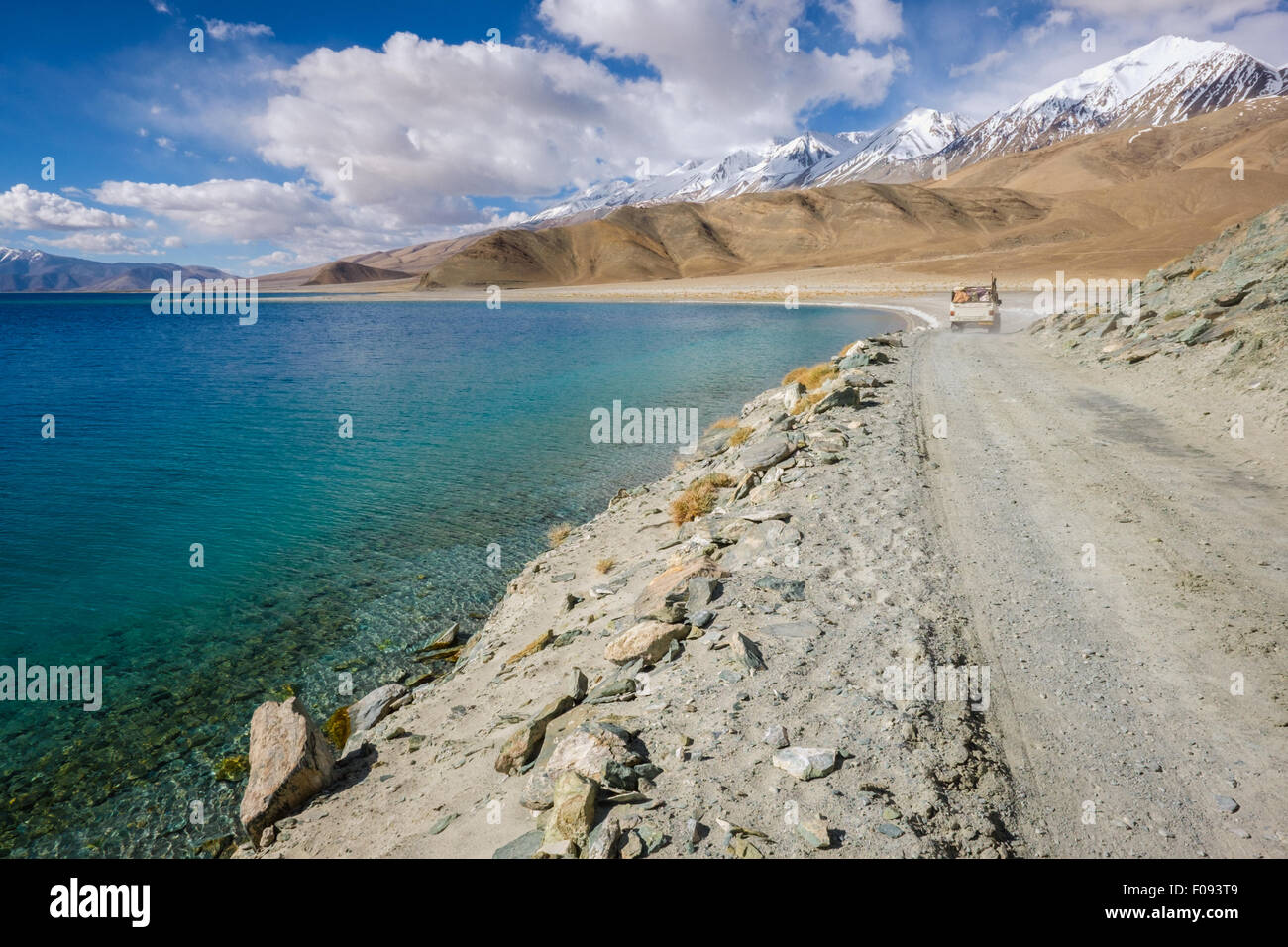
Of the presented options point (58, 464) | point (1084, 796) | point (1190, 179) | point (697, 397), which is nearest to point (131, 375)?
point (58, 464)

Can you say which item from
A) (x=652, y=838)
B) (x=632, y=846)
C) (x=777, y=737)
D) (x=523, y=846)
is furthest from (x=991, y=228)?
(x=523, y=846)

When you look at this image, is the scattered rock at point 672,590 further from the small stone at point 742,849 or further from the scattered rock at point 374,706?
the scattered rock at point 374,706

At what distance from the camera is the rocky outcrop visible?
5465 millimetres

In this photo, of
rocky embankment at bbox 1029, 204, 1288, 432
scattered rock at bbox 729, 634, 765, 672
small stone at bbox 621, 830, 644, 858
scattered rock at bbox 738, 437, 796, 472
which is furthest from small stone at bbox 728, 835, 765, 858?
rocky embankment at bbox 1029, 204, 1288, 432

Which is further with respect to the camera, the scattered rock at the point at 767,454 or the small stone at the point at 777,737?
the scattered rock at the point at 767,454

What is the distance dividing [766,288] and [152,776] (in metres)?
114

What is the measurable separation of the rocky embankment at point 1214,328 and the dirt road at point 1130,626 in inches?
94.2

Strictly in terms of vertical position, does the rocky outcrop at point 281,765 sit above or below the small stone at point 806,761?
below

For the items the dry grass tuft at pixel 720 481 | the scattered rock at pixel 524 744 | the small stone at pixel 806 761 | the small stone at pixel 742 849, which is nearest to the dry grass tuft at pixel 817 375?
the dry grass tuft at pixel 720 481

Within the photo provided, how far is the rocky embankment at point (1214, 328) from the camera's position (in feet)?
42.1

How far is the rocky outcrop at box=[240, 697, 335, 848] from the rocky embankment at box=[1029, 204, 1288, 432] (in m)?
14.9

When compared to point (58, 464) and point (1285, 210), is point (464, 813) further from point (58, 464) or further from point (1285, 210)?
point (1285, 210)

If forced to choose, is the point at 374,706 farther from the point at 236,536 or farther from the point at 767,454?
the point at 236,536
